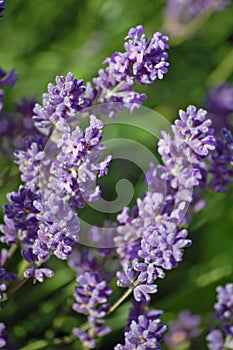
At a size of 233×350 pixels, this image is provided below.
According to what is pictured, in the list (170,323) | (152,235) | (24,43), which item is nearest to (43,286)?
(170,323)

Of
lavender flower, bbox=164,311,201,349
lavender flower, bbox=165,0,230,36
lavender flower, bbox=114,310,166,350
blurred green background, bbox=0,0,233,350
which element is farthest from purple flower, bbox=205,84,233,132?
lavender flower, bbox=114,310,166,350

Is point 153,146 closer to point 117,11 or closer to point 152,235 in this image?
point 117,11

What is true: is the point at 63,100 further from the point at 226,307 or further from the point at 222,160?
the point at 226,307

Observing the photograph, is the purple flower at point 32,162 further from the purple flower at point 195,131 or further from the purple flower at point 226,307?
the purple flower at point 226,307

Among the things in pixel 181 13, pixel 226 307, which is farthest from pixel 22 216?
pixel 181 13

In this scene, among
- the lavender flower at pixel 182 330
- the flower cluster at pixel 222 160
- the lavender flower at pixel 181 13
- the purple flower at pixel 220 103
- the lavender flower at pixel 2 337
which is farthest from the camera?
the lavender flower at pixel 181 13

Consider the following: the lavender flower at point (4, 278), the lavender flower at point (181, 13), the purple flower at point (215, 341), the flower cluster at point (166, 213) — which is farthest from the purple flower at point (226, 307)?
the lavender flower at point (181, 13)
